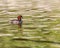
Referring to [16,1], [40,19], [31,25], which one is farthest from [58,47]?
[16,1]

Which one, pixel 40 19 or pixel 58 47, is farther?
pixel 40 19

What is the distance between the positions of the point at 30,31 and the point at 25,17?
7.24ft

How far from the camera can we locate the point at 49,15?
379 inches

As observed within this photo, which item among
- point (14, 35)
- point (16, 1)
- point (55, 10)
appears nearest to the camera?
point (14, 35)

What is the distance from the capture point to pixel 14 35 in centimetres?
657

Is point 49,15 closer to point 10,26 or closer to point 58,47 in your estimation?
point 10,26

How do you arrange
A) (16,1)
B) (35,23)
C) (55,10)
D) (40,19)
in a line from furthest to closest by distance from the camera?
(16,1) → (55,10) → (40,19) → (35,23)

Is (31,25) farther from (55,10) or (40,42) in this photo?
(55,10)

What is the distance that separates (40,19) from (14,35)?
2275mm

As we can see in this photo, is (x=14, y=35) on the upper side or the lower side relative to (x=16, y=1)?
lower

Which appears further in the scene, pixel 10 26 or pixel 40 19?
pixel 40 19

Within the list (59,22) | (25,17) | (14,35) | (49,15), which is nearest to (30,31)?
(14,35)

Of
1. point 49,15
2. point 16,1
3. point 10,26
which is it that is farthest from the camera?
point 16,1

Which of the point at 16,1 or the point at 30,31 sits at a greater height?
the point at 16,1
